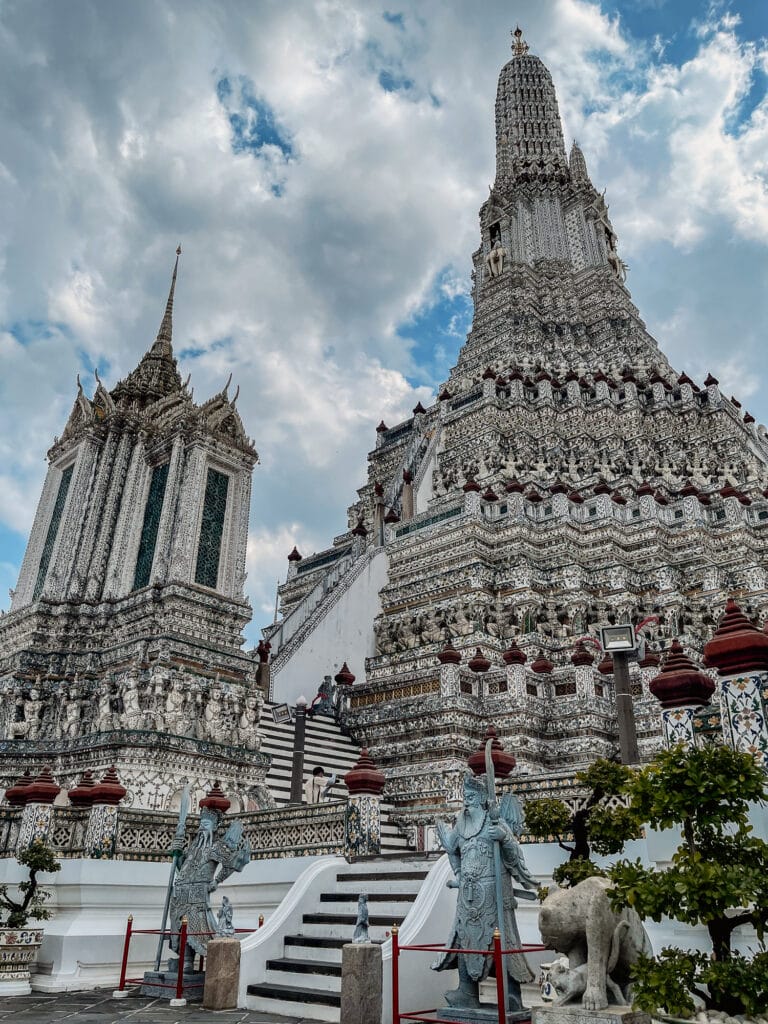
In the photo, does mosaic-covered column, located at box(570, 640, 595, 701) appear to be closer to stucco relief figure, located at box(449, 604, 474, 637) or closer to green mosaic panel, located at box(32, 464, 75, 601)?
stucco relief figure, located at box(449, 604, 474, 637)

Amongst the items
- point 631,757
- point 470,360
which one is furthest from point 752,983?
point 470,360

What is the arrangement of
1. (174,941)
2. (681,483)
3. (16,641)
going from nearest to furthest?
(174,941), (16,641), (681,483)

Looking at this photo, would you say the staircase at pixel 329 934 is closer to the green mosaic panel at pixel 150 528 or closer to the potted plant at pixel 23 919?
the potted plant at pixel 23 919

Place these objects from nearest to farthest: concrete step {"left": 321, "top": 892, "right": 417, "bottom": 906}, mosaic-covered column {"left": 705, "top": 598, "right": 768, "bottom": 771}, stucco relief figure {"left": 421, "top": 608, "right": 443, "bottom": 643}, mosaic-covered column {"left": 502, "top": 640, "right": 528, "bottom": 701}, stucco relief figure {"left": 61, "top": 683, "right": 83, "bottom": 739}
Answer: mosaic-covered column {"left": 705, "top": 598, "right": 768, "bottom": 771}, concrete step {"left": 321, "top": 892, "right": 417, "bottom": 906}, stucco relief figure {"left": 61, "top": 683, "right": 83, "bottom": 739}, mosaic-covered column {"left": 502, "top": 640, "right": 528, "bottom": 701}, stucco relief figure {"left": 421, "top": 608, "right": 443, "bottom": 643}

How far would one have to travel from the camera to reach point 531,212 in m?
44.9

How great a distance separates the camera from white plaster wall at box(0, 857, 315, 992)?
358 inches

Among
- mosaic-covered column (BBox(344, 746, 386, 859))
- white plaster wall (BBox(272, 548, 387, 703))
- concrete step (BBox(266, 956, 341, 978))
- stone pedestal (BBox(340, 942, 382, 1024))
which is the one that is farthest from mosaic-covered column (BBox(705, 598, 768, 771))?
white plaster wall (BBox(272, 548, 387, 703))

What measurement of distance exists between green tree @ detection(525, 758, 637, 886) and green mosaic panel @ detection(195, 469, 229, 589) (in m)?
12.7

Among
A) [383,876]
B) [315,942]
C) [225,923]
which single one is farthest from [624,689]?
[225,923]

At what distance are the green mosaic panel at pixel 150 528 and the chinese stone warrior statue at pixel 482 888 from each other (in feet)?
45.8

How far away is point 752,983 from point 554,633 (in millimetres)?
17853

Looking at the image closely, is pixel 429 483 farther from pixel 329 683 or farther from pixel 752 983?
pixel 752 983

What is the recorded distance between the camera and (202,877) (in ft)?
27.6

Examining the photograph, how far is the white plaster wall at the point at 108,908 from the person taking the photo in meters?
9.09
